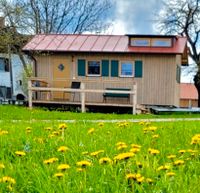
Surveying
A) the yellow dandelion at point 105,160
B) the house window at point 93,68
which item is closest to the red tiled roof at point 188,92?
the house window at point 93,68

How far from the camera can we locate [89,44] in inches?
975

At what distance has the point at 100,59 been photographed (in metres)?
24.2

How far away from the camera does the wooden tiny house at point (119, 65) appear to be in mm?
23750

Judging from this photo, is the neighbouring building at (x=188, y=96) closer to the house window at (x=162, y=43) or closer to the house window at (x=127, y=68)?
the house window at (x=162, y=43)

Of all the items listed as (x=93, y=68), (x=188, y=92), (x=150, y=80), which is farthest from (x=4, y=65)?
(x=188, y=92)

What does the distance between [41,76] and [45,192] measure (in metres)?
22.7

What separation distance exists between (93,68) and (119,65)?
1.46m

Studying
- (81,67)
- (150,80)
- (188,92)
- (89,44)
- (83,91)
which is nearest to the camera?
(83,91)

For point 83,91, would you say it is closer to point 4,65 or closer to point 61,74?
point 61,74

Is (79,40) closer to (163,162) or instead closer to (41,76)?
(41,76)

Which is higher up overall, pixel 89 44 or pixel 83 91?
pixel 89 44

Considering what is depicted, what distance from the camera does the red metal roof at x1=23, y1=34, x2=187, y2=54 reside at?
23.7 metres

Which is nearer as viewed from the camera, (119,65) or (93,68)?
(119,65)

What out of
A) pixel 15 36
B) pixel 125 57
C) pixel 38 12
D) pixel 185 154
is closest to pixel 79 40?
pixel 125 57
